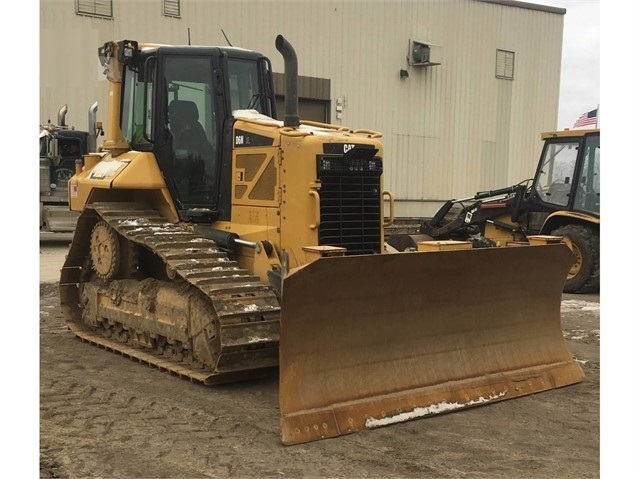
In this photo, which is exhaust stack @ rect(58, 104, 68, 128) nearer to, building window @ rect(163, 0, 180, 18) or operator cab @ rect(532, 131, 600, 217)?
building window @ rect(163, 0, 180, 18)

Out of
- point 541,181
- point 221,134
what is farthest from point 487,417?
point 541,181

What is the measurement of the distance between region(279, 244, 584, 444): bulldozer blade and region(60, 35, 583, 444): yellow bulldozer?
12mm

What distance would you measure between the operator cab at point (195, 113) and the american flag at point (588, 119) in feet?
23.2

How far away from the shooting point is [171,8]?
1543 centimetres

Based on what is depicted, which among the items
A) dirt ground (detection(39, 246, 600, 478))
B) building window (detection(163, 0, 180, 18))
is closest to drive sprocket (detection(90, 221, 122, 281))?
dirt ground (detection(39, 246, 600, 478))

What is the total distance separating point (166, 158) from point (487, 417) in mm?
3861

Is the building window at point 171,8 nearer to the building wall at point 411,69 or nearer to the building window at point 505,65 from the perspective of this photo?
the building wall at point 411,69

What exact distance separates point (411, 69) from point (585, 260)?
9.35 meters

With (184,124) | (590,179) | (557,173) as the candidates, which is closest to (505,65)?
(557,173)

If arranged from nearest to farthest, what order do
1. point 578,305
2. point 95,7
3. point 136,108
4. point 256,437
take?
point 256,437 < point 136,108 < point 578,305 < point 95,7

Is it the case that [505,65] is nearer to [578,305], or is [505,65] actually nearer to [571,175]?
[571,175]

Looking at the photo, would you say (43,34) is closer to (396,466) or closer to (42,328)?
(42,328)

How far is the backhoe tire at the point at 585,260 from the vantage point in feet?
36.3

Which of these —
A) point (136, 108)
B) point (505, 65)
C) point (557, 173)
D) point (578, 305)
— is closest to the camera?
point (136, 108)
